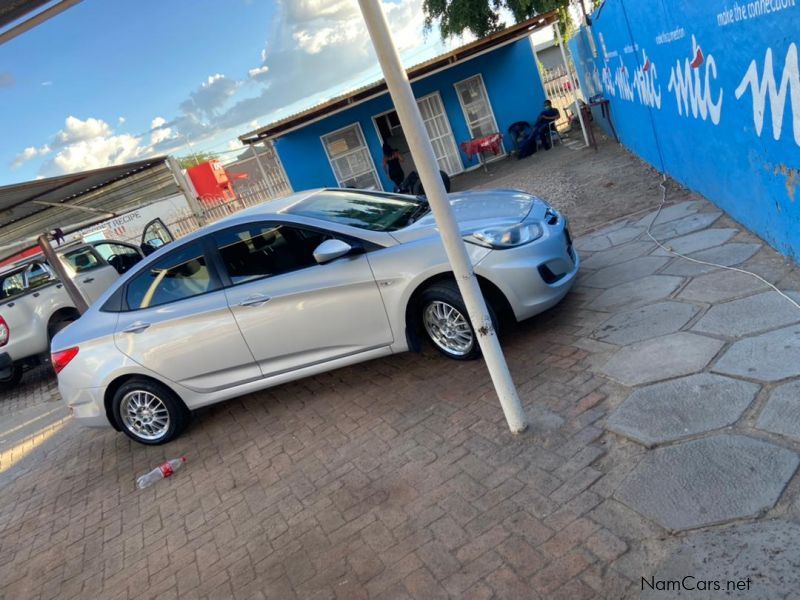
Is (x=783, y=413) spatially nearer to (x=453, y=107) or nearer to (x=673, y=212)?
(x=673, y=212)

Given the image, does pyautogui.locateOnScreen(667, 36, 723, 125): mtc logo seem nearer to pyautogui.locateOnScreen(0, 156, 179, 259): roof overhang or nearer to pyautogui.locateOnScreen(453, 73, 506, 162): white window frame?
pyautogui.locateOnScreen(0, 156, 179, 259): roof overhang

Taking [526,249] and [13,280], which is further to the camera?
[13,280]

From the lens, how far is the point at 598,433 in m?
3.15

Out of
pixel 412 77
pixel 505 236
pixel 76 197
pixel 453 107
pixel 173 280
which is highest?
pixel 412 77

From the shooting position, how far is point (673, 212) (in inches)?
246

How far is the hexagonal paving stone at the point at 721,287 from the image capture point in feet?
13.1

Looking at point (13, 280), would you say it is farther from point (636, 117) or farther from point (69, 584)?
point (636, 117)

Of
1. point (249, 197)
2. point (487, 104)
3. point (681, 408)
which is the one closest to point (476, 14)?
point (487, 104)

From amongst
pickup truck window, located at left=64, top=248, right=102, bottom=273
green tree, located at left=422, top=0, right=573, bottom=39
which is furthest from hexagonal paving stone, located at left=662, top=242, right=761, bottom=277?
green tree, located at left=422, top=0, right=573, bottom=39

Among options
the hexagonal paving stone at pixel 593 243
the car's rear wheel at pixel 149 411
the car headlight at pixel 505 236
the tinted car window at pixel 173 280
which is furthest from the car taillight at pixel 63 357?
the hexagonal paving stone at pixel 593 243

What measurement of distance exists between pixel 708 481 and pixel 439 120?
14.9 metres

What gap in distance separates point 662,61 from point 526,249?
3504 millimetres

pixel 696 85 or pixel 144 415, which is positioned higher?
pixel 696 85

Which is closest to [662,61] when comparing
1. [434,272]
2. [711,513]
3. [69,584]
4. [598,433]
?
[434,272]
